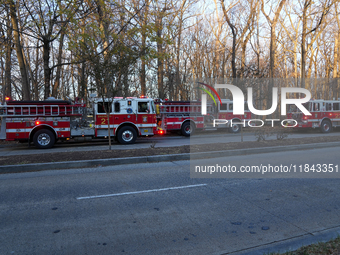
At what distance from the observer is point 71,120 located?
47.5 feet

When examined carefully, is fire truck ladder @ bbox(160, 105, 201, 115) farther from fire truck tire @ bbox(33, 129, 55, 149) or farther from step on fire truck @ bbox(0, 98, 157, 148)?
fire truck tire @ bbox(33, 129, 55, 149)

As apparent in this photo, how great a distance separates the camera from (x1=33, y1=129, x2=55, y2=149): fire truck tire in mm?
13814

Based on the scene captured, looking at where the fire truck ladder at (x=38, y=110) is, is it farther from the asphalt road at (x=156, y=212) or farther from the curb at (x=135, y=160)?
the asphalt road at (x=156, y=212)

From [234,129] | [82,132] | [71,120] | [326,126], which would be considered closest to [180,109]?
[234,129]

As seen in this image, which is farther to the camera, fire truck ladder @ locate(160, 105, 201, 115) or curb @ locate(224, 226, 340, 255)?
fire truck ladder @ locate(160, 105, 201, 115)

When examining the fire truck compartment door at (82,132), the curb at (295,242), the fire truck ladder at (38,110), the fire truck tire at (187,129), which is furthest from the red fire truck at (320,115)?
the curb at (295,242)

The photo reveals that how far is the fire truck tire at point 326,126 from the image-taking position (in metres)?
20.9

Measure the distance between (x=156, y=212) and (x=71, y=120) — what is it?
1084 centimetres

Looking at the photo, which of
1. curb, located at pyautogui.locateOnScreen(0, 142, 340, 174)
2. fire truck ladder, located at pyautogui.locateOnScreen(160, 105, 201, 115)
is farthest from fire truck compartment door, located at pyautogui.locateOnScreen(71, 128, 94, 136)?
curb, located at pyautogui.locateOnScreen(0, 142, 340, 174)

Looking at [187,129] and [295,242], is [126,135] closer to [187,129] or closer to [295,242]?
[187,129]

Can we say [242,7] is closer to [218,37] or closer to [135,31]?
[218,37]

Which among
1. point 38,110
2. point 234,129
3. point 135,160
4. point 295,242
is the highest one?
point 38,110

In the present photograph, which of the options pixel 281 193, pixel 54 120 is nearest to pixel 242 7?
pixel 54 120

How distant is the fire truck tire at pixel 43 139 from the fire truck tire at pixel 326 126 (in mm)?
18370
